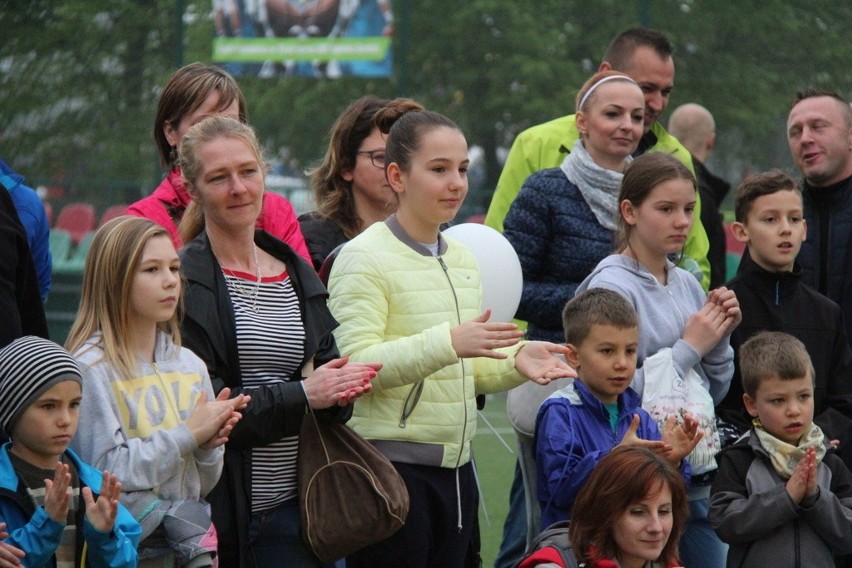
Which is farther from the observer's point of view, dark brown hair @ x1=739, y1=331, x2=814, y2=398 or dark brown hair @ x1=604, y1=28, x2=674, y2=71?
dark brown hair @ x1=604, y1=28, x2=674, y2=71

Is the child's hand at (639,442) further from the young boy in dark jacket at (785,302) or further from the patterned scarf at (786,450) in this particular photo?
the young boy in dark jacket at (785,302)

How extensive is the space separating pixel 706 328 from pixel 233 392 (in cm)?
156

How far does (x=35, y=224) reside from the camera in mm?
4297

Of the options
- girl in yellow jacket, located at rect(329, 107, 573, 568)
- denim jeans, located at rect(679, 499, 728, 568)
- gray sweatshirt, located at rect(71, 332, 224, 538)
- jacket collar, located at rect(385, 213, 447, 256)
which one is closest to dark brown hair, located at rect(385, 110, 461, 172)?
Answer: girl in yellow jacket, located at rect(329, 107, 573, 568)

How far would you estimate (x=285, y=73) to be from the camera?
588 inches

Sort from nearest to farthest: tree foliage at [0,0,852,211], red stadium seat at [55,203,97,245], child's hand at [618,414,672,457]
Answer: child's hand at [618,414,672,457] → red stadium seat at [55,203,97,245] → tree foliage at [0,0,852,211]

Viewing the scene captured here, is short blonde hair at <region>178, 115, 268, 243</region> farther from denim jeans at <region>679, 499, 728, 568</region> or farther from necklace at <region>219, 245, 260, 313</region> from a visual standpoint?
denim jeans at <region>679, 499, 728, 568</region>

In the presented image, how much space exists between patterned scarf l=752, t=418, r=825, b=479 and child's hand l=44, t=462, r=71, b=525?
2230 mm

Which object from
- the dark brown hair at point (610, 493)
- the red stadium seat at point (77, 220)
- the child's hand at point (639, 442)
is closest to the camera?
the dark brown hair at point (610, 493)

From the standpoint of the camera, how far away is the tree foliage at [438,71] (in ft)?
47.6

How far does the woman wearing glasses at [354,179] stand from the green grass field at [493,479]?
1698 millimetres

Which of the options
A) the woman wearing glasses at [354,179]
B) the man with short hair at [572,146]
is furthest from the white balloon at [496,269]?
the man with short hair at [572,146]

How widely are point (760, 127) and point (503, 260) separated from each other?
10.5 metres

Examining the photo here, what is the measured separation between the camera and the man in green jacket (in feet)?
17.3
